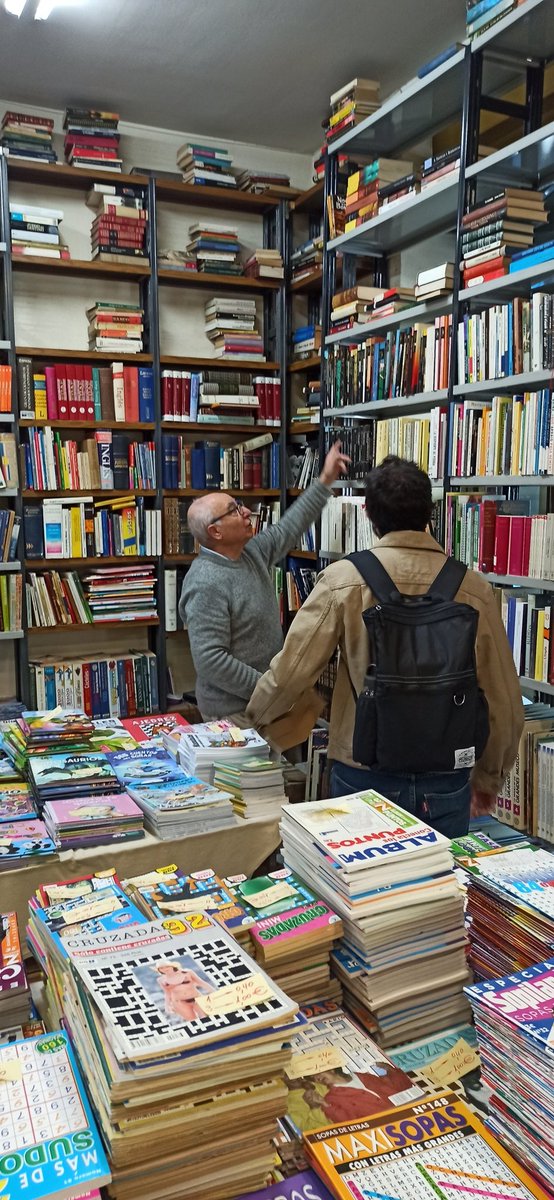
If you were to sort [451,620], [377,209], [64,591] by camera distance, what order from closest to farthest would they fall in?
[451,620] < [377,209] < [64,591]

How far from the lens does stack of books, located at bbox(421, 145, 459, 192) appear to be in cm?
312

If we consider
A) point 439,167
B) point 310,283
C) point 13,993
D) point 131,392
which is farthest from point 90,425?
point 13,993

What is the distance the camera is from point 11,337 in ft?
13.4

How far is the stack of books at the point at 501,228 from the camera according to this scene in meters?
2.87

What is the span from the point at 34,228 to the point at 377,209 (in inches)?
66.8

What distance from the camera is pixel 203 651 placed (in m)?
2.76

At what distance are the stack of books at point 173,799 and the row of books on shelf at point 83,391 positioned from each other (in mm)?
2623

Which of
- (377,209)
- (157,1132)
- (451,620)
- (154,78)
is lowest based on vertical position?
(157,1132)

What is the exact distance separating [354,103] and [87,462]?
2085mm

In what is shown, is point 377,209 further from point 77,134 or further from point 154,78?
point 77,134

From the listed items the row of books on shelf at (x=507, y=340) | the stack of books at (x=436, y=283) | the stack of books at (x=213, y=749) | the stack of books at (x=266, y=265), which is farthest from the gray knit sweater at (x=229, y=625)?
the stack of books at (x=266, y=265)

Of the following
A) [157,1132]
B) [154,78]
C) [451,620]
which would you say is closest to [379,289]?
[154,78]

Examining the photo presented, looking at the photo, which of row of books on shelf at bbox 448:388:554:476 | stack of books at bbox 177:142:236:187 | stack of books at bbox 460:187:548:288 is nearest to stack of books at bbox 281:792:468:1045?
row of books on shelf at bbox 448:388:554:476

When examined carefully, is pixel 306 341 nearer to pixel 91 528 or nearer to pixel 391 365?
pixel 391 365
